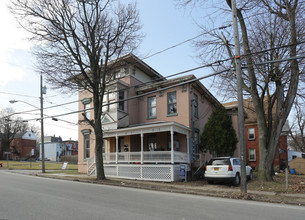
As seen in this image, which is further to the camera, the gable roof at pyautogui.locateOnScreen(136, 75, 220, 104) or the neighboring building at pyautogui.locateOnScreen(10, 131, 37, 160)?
the neighboring building at pyautogui.locateOnScreen(10, 131, 37, 160)

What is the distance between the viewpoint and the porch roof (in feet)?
52.4

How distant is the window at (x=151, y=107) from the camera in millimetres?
20172

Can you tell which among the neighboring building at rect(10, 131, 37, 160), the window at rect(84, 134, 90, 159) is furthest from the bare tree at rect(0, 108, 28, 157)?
the window at rect(84, 134, 90, 159)

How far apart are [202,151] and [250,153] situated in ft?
54.7

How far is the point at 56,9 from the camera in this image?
47.8 feet

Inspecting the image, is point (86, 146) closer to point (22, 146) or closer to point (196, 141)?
point (196, 141)

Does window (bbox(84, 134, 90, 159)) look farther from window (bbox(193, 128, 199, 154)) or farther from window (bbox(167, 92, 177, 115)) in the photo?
window (bbox(193, 128, 199, 154))

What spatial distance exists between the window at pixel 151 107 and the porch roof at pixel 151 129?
2.59 metres

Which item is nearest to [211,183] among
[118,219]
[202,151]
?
[202,151]

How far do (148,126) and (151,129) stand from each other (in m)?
0.39

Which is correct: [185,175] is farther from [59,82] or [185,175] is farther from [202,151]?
[59,82]

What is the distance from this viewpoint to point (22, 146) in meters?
69.1

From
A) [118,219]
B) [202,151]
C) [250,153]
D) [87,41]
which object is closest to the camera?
[118,219]

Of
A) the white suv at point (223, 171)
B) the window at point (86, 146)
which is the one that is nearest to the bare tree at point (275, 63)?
the white suv at point (223, 171)
